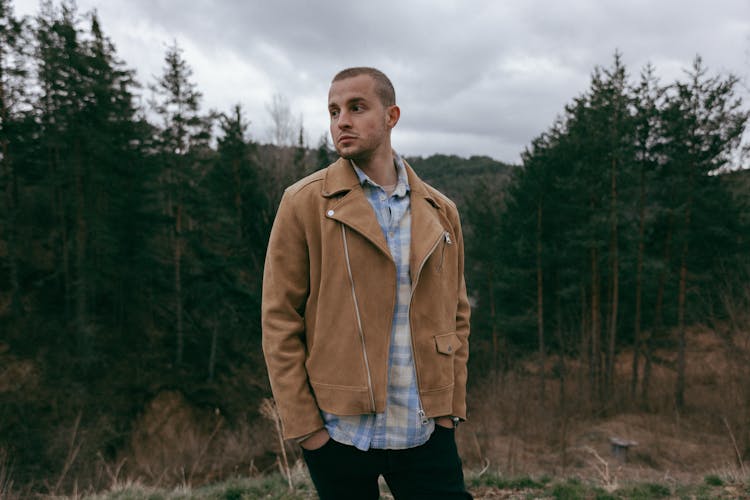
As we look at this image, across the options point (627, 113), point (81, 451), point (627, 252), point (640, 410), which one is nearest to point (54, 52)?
point (81, 451)

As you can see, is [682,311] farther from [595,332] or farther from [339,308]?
[339,308]

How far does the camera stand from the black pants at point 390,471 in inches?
63.6

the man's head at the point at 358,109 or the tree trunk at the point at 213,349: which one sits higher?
the man's head at the point at 358,109

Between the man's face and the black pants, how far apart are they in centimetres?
98

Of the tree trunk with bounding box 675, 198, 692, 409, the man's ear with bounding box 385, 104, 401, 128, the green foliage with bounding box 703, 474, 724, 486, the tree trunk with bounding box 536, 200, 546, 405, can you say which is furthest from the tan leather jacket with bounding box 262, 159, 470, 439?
the tree trunk with bounding box 536, 200, 546, 405

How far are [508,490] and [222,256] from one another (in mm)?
17464

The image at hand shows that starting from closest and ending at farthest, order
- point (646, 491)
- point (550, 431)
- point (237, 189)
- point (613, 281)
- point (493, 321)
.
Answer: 1. point (646, 491)
2. point (550, 431)
3. point (613, 281)
4. point (237, 189)
5. point (493, 321)

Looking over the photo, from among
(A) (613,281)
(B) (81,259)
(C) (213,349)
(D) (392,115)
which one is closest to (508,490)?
(D) (392,115)

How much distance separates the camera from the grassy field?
14.0ft

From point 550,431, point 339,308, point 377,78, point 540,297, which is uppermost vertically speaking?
point 377,78

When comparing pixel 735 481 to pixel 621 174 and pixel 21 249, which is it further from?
pixel 21 249

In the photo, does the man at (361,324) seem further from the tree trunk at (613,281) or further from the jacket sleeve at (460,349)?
the tree trunk at (613,281)

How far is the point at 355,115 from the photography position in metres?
1.67

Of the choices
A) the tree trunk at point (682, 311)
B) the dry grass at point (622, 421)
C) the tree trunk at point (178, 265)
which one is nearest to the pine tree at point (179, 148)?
the tree trunk at point (178, 265)
